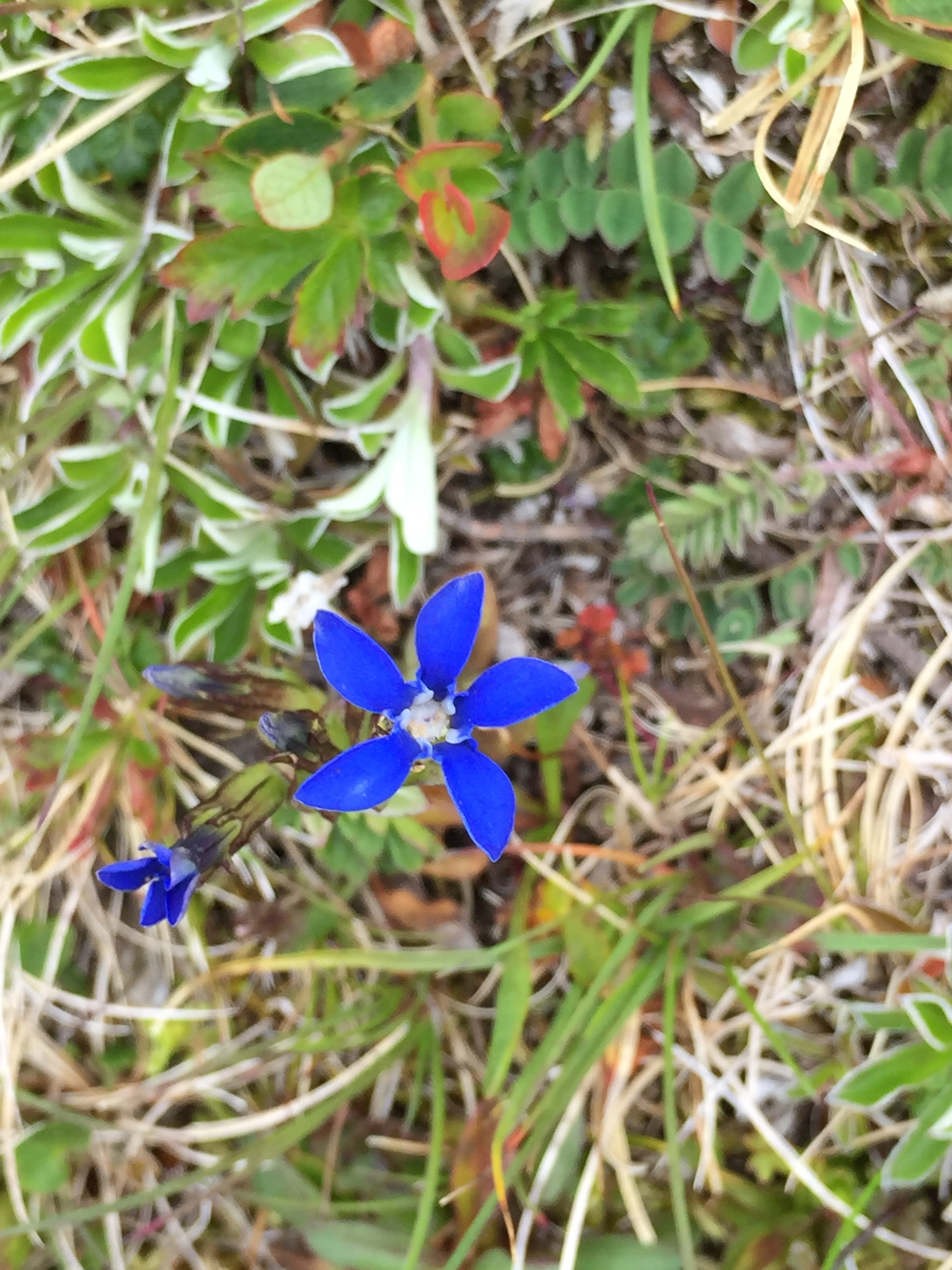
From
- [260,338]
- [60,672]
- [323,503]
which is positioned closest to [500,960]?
[323,503]

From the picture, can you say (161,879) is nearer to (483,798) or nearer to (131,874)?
(131,874)

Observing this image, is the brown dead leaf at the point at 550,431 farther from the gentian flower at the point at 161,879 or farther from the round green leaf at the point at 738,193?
the gentian flower at the point at 161,879

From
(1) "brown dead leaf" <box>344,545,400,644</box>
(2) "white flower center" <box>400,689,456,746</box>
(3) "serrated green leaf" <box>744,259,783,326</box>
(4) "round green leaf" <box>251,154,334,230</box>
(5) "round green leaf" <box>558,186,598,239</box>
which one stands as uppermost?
(4) "round green leaf" <box>251,154,334,230</box>

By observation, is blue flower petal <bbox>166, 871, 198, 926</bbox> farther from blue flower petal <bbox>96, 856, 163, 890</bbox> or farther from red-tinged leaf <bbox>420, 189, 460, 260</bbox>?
red-tinged leaf <bbox>420, 189, 460, 260</bbox>

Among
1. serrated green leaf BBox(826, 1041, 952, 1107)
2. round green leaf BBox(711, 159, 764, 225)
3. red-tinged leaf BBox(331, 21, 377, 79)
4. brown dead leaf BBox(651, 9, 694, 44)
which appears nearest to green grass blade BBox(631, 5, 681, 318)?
brown dead leaf BBox(651, 9, 694, 44)

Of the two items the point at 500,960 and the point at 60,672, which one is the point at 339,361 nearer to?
the point at 60,672
